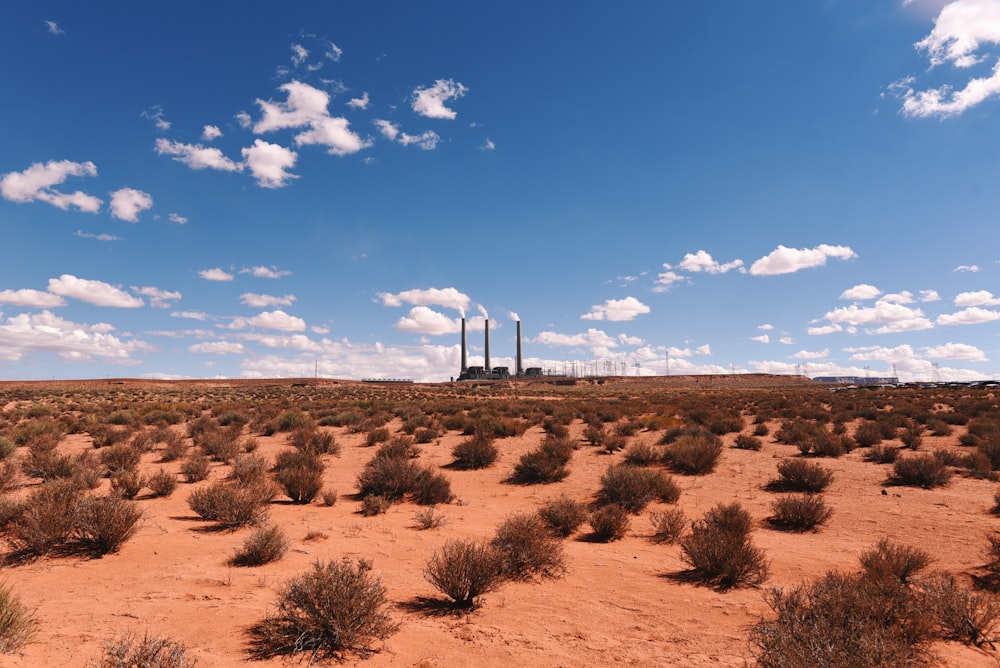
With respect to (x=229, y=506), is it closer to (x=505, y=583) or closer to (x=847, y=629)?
(x=505, y=583)

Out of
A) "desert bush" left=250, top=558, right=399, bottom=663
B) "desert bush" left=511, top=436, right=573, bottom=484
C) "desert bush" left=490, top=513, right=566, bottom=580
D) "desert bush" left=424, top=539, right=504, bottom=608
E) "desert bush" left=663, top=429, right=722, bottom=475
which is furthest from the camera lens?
"desert bush" left=663, top=429, right=722, bottom=475

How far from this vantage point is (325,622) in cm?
555

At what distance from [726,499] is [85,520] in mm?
13965

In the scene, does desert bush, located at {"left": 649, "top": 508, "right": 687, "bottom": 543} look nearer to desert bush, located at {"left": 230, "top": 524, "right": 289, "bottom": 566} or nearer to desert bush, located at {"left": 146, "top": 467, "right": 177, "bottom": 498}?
→ desert bush, located at {"left": 230, "top": 524, "right": 289, "bottom": 566}

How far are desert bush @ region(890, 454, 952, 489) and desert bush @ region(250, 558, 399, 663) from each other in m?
15.6

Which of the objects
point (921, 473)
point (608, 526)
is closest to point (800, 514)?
point (608, 526)

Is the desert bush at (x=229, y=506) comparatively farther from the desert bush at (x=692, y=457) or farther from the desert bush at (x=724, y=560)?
the desert bush at (x=692, y=457)

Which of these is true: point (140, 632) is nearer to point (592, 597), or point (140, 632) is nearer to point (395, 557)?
point (395, 557)

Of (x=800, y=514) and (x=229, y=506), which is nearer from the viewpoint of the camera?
(x=229, y=506)

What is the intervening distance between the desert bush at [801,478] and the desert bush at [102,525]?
50.7ft

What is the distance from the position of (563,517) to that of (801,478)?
26.6ft

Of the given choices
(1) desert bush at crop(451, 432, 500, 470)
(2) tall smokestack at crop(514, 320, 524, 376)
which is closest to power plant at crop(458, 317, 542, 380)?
(2) tall smokestack at crop(514, 320, 524, 376)

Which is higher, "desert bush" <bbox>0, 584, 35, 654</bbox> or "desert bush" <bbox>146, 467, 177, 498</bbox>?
"desert bush" <bbox>0, 584, 35, 654</bbox>

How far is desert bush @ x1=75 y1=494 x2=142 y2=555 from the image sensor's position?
8453mm
